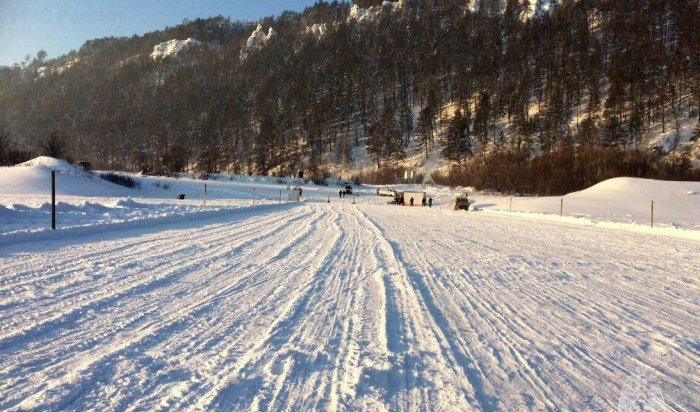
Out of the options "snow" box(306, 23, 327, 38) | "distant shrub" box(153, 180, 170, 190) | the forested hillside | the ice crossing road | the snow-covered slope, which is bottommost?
the ice crossing road

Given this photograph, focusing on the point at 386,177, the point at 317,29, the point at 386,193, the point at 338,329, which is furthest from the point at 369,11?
the point at 338,329

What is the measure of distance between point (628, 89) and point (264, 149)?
7241cm

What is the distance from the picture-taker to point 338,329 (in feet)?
13.4

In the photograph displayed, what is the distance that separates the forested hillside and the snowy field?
49350 millimetres

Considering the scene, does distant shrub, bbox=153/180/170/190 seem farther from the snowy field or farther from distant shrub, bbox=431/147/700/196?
the snowy field

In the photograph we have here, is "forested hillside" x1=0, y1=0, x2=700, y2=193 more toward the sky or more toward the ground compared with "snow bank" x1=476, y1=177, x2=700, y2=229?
more toward the sky

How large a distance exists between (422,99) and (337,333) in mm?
102756

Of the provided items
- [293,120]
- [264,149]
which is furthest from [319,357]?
[293,120]

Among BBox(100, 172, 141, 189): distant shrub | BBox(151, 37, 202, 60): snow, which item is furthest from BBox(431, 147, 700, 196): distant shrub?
BBox(151, 37, 202, 60): snow

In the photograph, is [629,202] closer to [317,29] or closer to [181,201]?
[181,201]

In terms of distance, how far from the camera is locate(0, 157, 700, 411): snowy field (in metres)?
2.81

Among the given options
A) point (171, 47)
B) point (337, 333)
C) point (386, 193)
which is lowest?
point (337, 333)

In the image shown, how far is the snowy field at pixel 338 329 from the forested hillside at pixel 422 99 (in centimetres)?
4935

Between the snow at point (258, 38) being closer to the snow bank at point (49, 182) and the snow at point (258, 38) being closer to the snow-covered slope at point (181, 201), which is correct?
the snow-covered slope at point (181, 201)
